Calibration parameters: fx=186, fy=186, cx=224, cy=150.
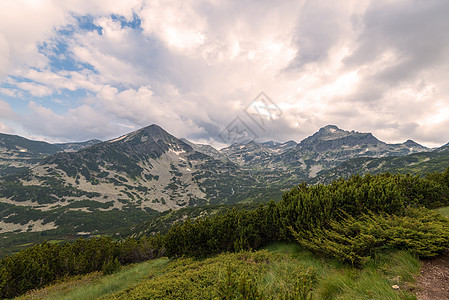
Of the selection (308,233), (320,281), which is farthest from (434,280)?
(308,233)

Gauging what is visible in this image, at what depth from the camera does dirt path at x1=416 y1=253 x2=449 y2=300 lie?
4823 millimetres

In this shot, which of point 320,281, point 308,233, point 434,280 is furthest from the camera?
point 308,233

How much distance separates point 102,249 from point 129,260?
3316 millimetres

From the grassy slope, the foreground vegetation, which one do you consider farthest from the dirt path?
the foreground vegetation

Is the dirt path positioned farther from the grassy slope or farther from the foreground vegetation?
the foreground vegetation

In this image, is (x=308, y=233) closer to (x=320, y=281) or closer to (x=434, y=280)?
(x=320, y=281)

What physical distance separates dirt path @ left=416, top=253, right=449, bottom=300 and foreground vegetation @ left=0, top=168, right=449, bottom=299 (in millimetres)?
328

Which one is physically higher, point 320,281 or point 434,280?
point 434,280

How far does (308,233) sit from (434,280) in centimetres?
627

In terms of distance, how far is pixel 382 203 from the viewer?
11633 millimetres

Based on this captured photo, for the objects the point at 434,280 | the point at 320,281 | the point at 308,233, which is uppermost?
the point at 434,280

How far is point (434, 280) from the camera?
17.9 ft

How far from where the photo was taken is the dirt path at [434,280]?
4823 millimetres


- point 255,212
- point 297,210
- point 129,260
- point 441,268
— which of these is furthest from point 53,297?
point 441,268
